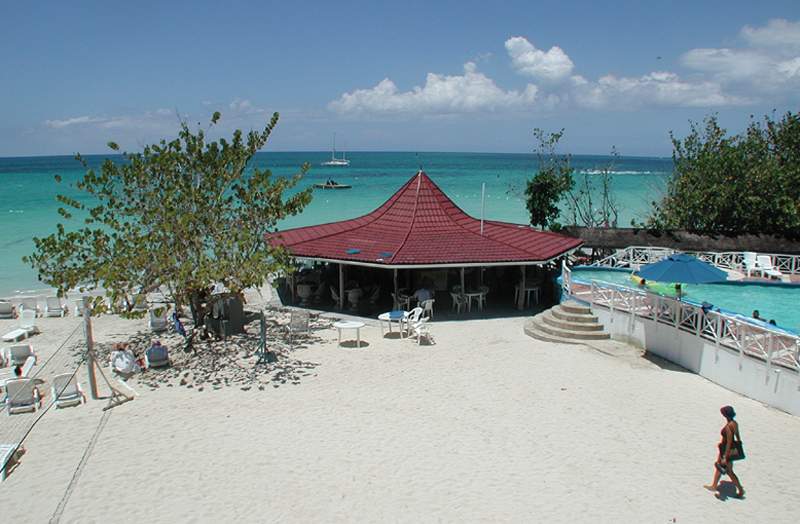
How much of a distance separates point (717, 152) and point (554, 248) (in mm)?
13435

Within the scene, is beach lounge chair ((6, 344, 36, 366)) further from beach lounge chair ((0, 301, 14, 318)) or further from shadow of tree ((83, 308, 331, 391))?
beach lounge chair ((0, 301, 14, 318))

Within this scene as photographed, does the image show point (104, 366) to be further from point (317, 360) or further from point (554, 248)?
point (554, 248)

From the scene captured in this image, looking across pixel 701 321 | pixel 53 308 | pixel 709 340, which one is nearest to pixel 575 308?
pixel 701 321

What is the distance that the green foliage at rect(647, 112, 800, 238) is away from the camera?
20.9 m

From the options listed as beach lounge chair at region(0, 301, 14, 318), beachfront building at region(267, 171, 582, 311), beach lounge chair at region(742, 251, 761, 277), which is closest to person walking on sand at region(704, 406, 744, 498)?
beachfront building at region(267, 171, 582, 311)

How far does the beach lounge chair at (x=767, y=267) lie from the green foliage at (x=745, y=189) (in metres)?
3.16

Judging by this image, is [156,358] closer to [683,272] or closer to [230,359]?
[230,359]

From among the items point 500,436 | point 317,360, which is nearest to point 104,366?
point 317,360

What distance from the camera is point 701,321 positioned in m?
12.1

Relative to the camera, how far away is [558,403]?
427 inches

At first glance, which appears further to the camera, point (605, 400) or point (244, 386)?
point (244, 386)

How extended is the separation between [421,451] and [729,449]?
4305 mm

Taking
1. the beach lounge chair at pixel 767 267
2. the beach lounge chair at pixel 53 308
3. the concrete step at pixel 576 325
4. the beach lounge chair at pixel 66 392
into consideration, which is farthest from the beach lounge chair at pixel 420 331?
the beach lounge chair at pixel 53 308

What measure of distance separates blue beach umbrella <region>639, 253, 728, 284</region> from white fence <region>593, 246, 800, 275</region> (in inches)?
245
